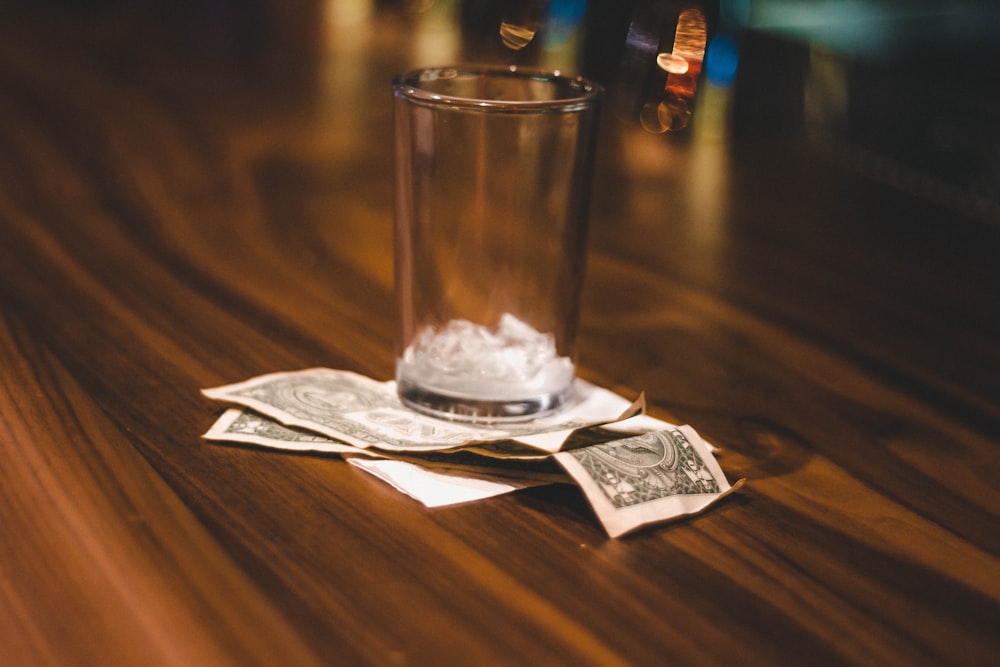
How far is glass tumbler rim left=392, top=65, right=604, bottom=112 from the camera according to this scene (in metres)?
0.69

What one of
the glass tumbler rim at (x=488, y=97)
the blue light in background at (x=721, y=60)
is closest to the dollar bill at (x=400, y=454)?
the glass tumbler rim at (x=488, y=97)

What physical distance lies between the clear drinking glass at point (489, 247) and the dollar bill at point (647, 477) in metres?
0.11

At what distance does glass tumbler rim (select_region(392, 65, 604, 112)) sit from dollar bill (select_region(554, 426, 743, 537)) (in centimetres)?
22

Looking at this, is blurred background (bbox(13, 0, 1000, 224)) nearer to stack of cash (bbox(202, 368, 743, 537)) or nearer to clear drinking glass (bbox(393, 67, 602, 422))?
clear drinking glass (bbox(393, 67, 602, 422))

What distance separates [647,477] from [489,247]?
0.69 feet

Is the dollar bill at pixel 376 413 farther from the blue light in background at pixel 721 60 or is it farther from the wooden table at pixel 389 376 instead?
the blue light in background at pixel 721 60

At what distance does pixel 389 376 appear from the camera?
80 centimetres

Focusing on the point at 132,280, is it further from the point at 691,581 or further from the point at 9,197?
the point at 691,581

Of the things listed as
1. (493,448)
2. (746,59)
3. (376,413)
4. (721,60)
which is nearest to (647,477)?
(493,448)

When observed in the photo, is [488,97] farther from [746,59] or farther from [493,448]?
[746,59]

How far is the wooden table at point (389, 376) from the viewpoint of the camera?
1.56 ft

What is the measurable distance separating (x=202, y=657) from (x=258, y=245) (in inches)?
28.9

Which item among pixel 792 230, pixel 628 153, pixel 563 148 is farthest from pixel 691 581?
pixel 628 153

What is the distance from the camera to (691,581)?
522mm
